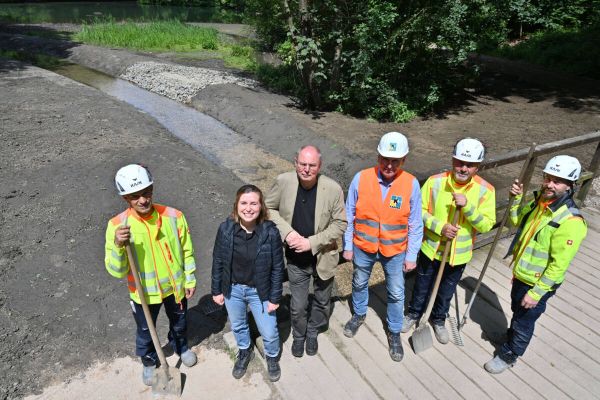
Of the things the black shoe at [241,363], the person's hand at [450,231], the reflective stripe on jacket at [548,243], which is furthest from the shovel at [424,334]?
the black shoe at [241,363]

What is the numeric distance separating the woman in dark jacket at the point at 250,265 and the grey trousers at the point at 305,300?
233 mm

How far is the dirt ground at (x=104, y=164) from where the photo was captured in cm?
459

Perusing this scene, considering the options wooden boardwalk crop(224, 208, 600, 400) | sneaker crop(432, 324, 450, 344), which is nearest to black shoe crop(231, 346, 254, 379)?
wooden boardwalk crop(224, 208, 600, 400)

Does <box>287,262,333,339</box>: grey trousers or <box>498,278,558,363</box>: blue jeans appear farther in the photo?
<box>287,262,333,339</box>: grey trousers

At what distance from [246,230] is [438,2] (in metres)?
12.2

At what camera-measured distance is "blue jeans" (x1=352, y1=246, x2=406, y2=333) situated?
3600 millimetres

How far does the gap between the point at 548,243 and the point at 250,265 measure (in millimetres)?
2386

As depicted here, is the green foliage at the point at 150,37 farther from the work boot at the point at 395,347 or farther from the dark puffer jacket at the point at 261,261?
the work boot at the point at 395,347

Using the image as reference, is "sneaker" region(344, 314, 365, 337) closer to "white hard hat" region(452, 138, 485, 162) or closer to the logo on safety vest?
the logo on safety vest

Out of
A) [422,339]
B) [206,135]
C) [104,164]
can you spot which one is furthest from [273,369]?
[206,135]

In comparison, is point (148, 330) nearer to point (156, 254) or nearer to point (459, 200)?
point (156, 254)

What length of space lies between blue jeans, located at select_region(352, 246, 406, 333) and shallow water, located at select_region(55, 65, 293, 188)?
248 inches

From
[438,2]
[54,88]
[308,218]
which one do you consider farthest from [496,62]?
[308,218]

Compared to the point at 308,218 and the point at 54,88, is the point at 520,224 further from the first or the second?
the point at 54,88
